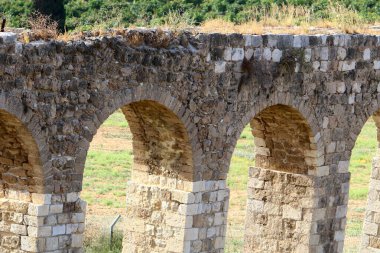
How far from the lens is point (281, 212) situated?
18.4m

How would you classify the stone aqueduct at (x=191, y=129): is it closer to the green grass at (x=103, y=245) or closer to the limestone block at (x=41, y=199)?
the limestone block at (x=41, y=199)

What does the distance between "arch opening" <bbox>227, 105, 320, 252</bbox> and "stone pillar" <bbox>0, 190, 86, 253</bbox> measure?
177 inches

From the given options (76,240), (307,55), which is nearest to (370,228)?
(307,55)

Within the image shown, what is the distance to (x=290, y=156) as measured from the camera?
60.3 ft

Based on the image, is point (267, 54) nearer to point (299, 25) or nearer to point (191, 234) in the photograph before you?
point (299, 25)

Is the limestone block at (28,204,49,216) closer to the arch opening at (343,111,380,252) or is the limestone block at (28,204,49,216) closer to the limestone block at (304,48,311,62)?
the limestone block at (304,48,311,62)

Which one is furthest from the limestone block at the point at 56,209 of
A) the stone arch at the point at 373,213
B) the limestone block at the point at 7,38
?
the stone arch at the point at 373,213

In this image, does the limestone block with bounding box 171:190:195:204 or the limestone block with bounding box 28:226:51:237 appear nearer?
the limestone block with bounding box 28:226:51:237

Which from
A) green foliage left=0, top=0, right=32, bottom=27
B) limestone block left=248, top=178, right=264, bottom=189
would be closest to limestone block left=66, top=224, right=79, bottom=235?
limestone block left=248, top=178, right=264, bottom=189

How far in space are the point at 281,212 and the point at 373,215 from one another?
8.03ft

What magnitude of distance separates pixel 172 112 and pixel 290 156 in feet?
11.3

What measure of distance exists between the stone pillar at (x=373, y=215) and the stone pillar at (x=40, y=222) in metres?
7.08

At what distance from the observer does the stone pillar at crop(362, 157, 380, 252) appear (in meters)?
20.0

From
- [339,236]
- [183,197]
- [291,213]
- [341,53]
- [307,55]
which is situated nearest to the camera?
[183,197]
